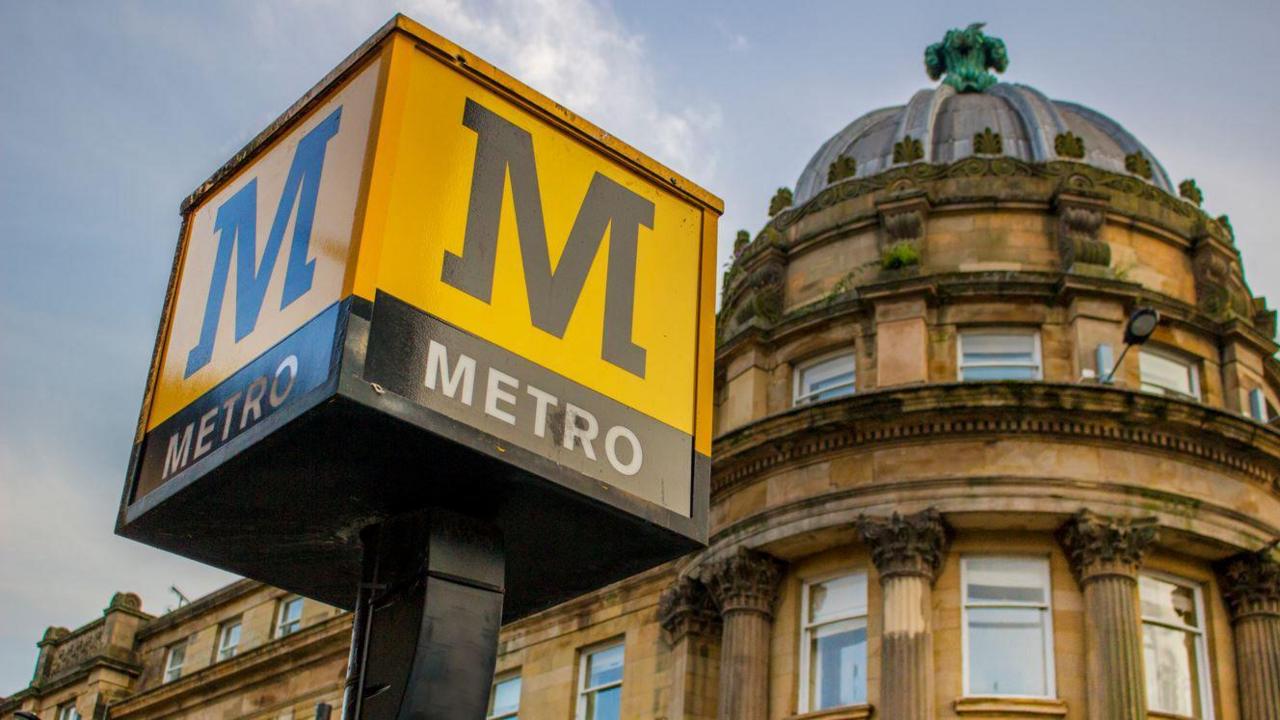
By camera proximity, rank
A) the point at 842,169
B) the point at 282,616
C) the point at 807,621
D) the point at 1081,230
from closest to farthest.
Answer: the point at 807,621 → the point at 1081,230 → the point at 842,169 → the point at 282,616

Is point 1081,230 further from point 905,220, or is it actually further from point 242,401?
point 242,401

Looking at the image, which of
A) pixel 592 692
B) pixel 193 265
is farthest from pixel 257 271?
pixel 592 692

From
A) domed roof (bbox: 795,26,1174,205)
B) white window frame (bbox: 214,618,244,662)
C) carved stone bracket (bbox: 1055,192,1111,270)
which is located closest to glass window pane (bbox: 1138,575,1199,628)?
carved stone bracket (bbox: 1055,192,1111,270)

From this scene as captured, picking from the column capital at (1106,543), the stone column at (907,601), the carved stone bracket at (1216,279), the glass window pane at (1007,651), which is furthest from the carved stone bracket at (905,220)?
the glass window pane at (1007,651)

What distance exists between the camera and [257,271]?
231 inches

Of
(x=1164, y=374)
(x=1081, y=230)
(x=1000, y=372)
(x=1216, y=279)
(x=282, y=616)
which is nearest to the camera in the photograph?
(x=1000, y=372)

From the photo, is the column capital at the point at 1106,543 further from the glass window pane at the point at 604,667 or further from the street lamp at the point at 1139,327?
the glass window pane at the point at 604,667

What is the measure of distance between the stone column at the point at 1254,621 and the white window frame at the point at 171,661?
2801 cm

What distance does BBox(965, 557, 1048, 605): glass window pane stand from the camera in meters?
24.6

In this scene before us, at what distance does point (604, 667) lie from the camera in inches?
1152

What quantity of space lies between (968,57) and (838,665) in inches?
655

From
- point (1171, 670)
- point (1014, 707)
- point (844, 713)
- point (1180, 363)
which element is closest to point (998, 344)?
point (1180, 363)

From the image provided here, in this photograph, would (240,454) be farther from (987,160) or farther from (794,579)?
(987,160)

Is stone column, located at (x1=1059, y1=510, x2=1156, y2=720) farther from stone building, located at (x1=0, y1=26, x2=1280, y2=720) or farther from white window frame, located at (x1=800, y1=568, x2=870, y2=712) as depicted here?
white window frame, located at (x1=800, y1=568, x2=870, y2=712)
